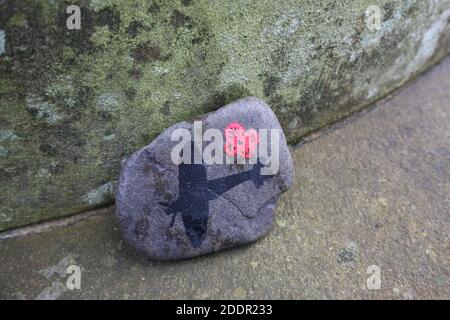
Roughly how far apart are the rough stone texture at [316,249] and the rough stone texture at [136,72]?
9.8 inches

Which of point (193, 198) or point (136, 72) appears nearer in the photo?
point (136, 72)

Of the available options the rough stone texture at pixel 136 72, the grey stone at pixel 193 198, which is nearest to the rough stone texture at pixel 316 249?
the grey stone at pixel 193 198

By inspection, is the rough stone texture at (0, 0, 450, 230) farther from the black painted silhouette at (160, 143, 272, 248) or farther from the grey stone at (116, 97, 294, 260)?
the black painted silhouette at (160, 143, 272, 248)

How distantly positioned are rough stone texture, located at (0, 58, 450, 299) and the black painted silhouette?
0.51ft

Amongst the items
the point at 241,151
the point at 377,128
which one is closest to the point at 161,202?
the point at 241,151

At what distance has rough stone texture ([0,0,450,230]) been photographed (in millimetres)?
1543

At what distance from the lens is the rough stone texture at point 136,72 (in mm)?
1543

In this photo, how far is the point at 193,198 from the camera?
1804 millimetres

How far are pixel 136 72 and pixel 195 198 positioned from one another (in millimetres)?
602

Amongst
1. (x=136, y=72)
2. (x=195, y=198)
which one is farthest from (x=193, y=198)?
(x=136, y=72)

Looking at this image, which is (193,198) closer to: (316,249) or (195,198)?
(195,198)

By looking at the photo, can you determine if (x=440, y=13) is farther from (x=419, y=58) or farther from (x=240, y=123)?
(x=240, y=123)
